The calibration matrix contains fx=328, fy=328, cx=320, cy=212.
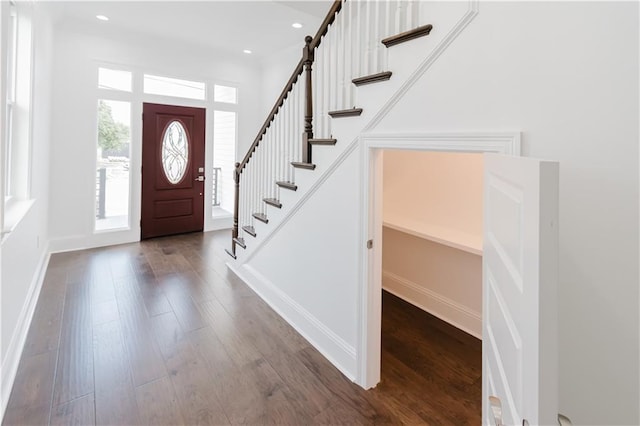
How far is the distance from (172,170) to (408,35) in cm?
490

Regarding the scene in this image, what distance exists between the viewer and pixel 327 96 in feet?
8.02

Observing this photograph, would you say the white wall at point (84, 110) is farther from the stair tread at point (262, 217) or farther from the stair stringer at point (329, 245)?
the stair stringer at point (329, 245)

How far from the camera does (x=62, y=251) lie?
15.2 ft

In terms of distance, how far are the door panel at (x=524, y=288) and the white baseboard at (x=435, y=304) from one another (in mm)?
1854

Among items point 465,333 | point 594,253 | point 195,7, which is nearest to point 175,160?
point 195,7

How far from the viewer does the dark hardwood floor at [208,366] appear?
1.84 meters

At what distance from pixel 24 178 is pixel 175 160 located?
2.65m

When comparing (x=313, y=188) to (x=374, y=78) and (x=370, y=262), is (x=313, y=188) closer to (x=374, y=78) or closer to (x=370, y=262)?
(x=370, y=262)

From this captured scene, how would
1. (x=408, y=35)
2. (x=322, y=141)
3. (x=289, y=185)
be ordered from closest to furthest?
(x=408, y=35) → (x=322, y=141) → (x=289, y=185)

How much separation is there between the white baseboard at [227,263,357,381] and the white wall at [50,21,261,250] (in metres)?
2.94

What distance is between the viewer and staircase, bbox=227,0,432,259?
75.2 inches

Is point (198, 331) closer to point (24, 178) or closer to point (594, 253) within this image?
point (24, 178)

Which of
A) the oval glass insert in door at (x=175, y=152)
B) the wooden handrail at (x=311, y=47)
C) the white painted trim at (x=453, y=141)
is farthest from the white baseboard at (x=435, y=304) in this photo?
the oval glass insert in door at (x=175, y=152)

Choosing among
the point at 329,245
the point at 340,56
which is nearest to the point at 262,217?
the point at 329,245
